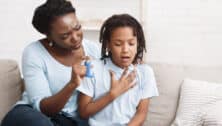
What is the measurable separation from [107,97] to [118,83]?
0.08m

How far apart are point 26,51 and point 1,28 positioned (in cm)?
101

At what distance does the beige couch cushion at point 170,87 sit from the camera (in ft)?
5.72

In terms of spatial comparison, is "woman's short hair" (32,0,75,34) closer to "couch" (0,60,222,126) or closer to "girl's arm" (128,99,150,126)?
"couch" (0,60,222,126)

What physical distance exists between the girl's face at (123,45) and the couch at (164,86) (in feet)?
1.02

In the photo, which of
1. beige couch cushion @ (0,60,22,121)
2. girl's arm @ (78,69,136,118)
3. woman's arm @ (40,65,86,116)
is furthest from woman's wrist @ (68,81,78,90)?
beige couch cushion @ (0,60,22,121)

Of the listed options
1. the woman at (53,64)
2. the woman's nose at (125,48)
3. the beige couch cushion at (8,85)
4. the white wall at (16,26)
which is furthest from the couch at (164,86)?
the white wall at (16,26)

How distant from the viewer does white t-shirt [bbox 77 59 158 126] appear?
5.04ft

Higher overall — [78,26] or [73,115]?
[78,26]

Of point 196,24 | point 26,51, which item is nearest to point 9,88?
point 26,51

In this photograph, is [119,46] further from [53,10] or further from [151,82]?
[53,10]

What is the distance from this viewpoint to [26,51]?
1.62 metres

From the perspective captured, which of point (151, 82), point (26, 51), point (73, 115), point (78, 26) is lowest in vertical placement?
point (73, 115)

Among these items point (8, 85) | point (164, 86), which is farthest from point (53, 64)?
point (164, 86)

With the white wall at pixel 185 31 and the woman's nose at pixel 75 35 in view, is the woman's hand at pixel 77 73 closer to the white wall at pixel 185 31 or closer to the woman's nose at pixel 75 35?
the woman's nose at pixel 75 35
